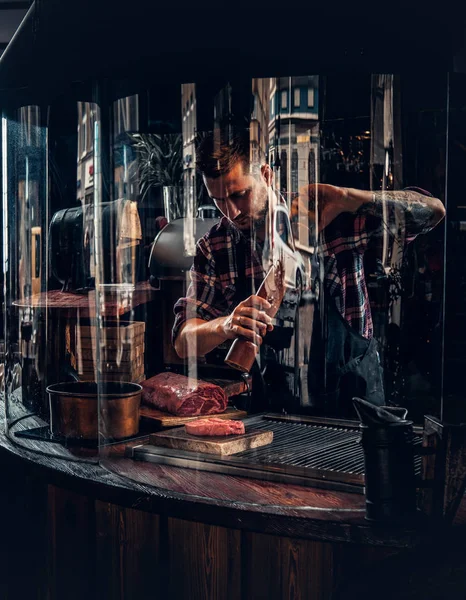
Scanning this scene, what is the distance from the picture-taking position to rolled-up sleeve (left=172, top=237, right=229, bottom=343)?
5.55 feet

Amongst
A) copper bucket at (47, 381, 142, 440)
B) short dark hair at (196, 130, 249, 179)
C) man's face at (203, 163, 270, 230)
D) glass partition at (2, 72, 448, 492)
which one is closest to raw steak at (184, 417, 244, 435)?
glass partition at (2, 72, 448, 492)

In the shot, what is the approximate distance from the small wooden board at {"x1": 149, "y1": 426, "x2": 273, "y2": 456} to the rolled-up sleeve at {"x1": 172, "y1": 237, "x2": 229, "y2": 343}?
0.25 m

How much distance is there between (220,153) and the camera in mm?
1671

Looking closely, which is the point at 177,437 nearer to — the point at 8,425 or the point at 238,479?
the point at 238,479

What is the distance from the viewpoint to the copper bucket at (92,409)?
1866 mm

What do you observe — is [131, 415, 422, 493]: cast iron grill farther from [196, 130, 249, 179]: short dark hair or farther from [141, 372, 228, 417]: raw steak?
[196, 130, 249, 179]: short dark hair

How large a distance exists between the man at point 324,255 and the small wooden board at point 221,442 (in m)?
0.19

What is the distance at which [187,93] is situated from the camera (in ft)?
5.57

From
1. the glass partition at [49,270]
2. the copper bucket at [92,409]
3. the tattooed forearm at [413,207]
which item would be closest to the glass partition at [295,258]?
the tattooed forearm at [413,207]

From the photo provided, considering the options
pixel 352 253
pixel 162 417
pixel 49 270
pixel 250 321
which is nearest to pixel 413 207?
pixel 352 253

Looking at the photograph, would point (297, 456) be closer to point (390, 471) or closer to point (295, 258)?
point (390, 471)

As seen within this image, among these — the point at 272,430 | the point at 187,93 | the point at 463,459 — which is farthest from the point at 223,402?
the point at 187,93

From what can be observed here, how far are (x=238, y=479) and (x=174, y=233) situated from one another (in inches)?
22.1

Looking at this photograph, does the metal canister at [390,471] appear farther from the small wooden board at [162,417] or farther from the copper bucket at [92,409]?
the copper bucket at [92,409]
